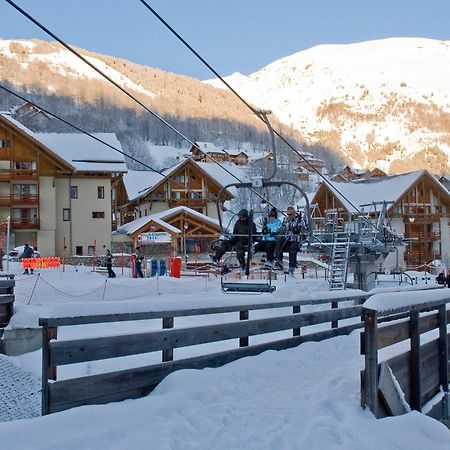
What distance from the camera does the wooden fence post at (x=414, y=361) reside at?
600 centimetres

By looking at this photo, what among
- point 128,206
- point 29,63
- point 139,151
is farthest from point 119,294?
point 29,63

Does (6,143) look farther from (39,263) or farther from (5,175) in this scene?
(39,263)

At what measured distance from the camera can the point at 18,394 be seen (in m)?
9.29

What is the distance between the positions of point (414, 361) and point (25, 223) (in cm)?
4076

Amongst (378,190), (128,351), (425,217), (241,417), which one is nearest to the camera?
(241,417)

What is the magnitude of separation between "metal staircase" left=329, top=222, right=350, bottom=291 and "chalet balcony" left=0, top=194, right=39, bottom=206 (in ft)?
100

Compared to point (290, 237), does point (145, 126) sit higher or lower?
higher

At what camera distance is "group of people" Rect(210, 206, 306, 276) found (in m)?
11.0

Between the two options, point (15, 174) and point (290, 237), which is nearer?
point (290, 237)

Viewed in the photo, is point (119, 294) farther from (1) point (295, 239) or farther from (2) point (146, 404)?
(2) point (146, 404)

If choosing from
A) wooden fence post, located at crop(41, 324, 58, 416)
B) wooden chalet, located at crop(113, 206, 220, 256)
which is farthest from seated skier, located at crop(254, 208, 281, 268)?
wooden chalet, located at crop(113, 206, 220, 256)

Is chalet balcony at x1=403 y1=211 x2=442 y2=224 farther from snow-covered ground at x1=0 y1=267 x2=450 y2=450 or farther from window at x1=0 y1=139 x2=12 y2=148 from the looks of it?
snow-covered ground at x1=0 y1=267 x2=450 y2=450

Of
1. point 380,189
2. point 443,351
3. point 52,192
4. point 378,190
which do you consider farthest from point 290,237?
point 380,189

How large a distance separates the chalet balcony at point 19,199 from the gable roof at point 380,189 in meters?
23.9
